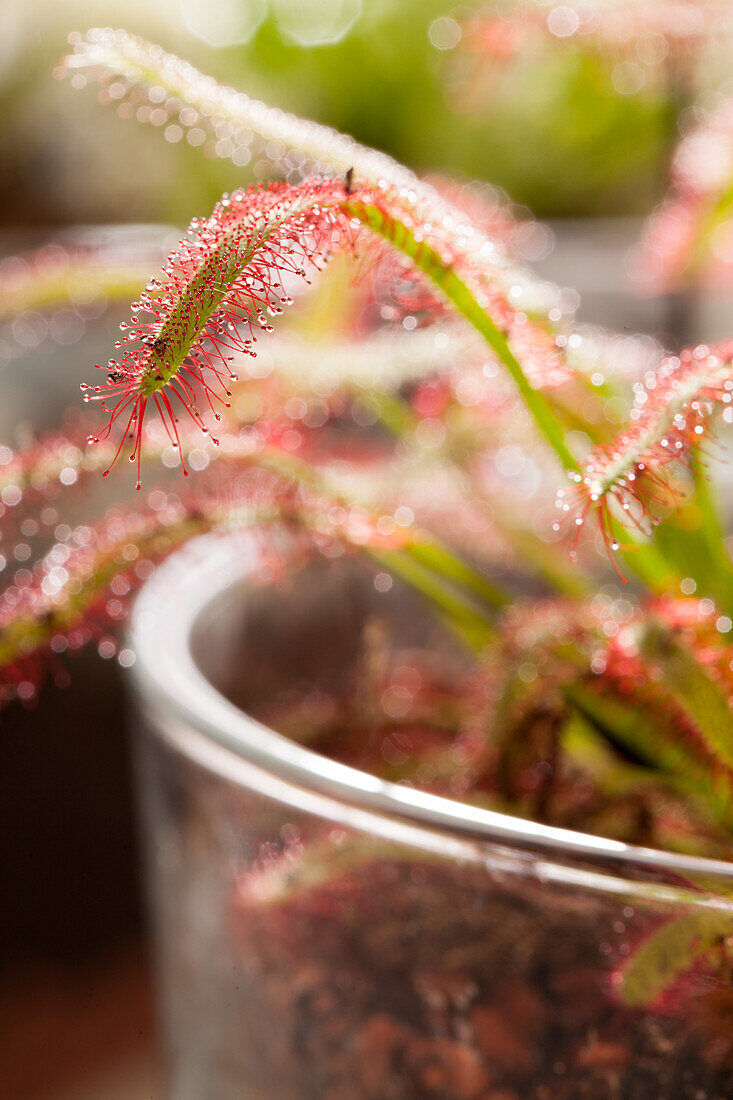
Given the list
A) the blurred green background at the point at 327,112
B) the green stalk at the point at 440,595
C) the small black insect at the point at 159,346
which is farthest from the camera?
the blurred green background at the point at 327,112

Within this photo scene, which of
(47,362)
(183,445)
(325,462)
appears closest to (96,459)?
(183,445)

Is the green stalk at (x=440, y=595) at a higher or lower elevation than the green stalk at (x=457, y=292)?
lower

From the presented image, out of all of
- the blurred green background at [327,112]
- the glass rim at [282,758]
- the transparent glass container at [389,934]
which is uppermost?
the blurred green background at [327,112]

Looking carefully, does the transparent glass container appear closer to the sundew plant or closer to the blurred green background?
the sundew plant

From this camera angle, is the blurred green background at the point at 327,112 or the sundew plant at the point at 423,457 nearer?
the sundew plant at the point at 423,457

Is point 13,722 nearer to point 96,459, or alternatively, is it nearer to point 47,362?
point 47,362

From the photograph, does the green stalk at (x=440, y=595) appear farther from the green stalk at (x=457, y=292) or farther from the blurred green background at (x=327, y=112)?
the blurred green background at (x=327, y=112)

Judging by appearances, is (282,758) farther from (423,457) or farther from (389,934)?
(423,457)

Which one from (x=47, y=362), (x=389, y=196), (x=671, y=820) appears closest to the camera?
(x=389, y=196)

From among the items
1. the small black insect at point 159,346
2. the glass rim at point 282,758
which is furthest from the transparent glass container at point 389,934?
the small black insect at point 159,346
